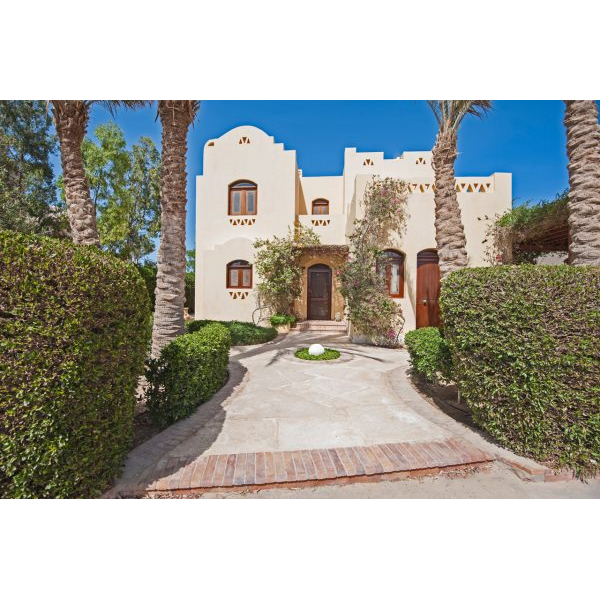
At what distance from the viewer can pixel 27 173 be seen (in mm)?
11586

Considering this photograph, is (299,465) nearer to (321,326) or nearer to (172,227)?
(172,227)

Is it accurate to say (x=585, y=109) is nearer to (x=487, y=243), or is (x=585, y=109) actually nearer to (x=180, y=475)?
(x=487, y=243)

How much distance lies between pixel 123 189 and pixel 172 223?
13.0 m

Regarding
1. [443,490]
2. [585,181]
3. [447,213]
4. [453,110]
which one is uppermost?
[453,110]

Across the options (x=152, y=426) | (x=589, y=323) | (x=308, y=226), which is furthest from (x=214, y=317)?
(x=589, y=323)

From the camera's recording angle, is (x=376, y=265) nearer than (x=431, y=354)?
No

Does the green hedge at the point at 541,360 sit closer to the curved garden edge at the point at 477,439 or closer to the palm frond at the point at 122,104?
the curved garden edge at the point at 477,439

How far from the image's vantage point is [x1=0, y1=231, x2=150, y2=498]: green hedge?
6.07ft

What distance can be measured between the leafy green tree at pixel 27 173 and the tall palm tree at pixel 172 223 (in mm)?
9459

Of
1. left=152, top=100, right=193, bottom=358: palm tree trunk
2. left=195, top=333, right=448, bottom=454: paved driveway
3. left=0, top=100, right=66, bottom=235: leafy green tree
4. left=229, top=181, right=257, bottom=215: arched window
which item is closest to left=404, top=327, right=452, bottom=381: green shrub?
left=195, top=333, right=448, bottom=454: paved driveway

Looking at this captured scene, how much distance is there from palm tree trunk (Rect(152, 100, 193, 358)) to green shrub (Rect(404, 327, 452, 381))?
4303 mm

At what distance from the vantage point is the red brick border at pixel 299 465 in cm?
246

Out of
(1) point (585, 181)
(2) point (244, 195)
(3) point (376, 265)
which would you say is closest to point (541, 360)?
(1) point (585, 181)

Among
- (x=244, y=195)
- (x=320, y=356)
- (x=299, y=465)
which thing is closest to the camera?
(x=299, y=465)
